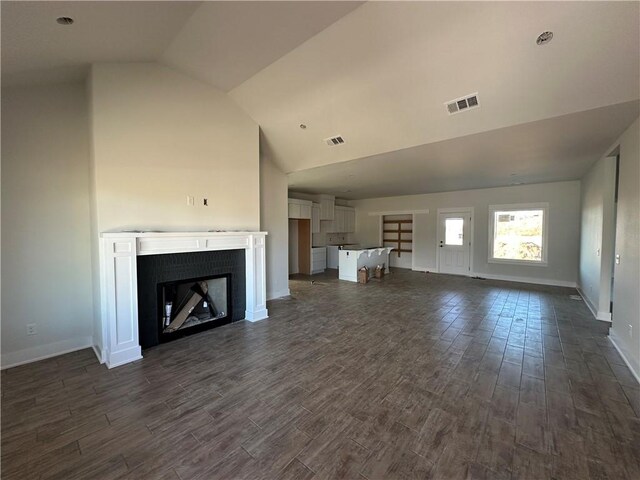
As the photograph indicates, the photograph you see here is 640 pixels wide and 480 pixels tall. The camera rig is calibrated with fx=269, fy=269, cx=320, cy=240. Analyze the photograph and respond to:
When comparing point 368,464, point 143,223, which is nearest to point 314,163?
point 143,223

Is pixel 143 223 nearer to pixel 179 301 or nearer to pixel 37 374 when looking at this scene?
pixel 179 301

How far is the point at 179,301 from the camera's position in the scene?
12.6 feet

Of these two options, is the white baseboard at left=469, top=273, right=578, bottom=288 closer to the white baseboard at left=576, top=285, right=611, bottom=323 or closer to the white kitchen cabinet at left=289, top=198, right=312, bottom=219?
the white baseboard at left=576, top=285, right=611, bottom=323

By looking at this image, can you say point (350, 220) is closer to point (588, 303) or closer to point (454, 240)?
point (454, 240)

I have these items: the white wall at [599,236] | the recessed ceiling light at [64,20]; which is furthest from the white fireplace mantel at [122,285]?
the white wall at [599,236]

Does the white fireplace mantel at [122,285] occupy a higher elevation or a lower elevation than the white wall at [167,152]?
lower

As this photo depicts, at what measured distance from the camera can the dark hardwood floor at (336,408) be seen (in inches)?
65.4

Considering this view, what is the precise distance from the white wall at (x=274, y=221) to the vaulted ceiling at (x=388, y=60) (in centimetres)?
125

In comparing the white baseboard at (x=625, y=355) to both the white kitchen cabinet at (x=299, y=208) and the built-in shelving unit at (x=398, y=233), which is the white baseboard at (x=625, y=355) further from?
the white kitchen cabinet at (x=299, y=208)

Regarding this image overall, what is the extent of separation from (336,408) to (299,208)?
6.35m

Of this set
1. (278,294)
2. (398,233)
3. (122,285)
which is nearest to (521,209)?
(398,233)

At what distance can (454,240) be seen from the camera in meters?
8.48

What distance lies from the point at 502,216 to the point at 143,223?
854 centimetres

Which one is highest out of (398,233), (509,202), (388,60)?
(388,60)
